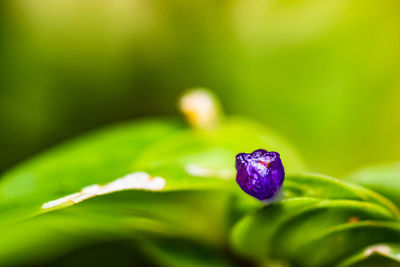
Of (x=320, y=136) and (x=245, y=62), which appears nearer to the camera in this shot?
(x=320, y=136)

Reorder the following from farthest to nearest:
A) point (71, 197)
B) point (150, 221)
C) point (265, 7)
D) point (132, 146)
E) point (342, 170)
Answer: point (265, 7) < point (342, 170) < point (132, 146) < point (150, 221) < point (71, 197)

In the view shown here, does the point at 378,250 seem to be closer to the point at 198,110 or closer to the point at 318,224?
the point at 318,224

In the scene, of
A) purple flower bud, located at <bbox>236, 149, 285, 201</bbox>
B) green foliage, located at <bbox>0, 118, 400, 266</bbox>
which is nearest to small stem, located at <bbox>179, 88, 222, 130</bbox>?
green foliage, located at <bbox>0, 118, 400, 266</bbox>

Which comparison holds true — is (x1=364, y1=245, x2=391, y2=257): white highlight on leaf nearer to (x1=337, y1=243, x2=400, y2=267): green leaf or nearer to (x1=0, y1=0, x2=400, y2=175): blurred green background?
(x1=337, y1=243, x2=400, y2=267): green leaf

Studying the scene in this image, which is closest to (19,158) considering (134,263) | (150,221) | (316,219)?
(134,263)

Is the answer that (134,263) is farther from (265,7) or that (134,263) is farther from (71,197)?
(265,7)
